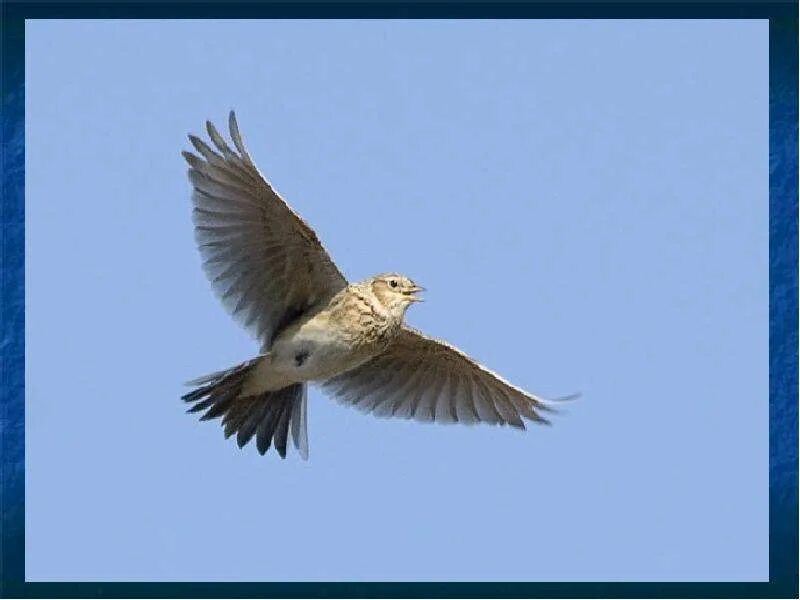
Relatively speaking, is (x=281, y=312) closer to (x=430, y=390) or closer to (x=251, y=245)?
(x=251, y=245)

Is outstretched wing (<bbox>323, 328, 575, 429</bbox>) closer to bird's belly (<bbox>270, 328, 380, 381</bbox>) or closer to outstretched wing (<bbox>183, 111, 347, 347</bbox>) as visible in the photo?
bird's belly (<bbox>270, 328, 380, 381</bbox>)

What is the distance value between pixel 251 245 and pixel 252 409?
3.79 feet

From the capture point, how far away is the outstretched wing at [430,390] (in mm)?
10734

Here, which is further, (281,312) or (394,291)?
(281,312)

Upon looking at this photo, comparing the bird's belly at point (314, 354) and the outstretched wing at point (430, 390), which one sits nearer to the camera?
the bird's belly at point (314, 354)

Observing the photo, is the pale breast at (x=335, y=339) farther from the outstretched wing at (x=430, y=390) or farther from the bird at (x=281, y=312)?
the outstretched wing at (x=430, y=390)

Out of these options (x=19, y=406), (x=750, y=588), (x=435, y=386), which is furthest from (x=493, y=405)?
(x=19, y=406)

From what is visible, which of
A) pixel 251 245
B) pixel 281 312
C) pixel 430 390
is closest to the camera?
pixel 251 245

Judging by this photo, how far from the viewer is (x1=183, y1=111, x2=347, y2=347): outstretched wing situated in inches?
368

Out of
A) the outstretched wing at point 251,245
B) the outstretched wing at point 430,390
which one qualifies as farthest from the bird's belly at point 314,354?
the outstretched wing at point 430,390

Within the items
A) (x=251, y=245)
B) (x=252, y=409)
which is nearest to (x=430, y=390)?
(x=252, y=409)

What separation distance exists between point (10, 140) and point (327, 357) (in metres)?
2.30

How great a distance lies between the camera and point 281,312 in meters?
10.0

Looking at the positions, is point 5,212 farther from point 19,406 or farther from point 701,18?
point 701,18
